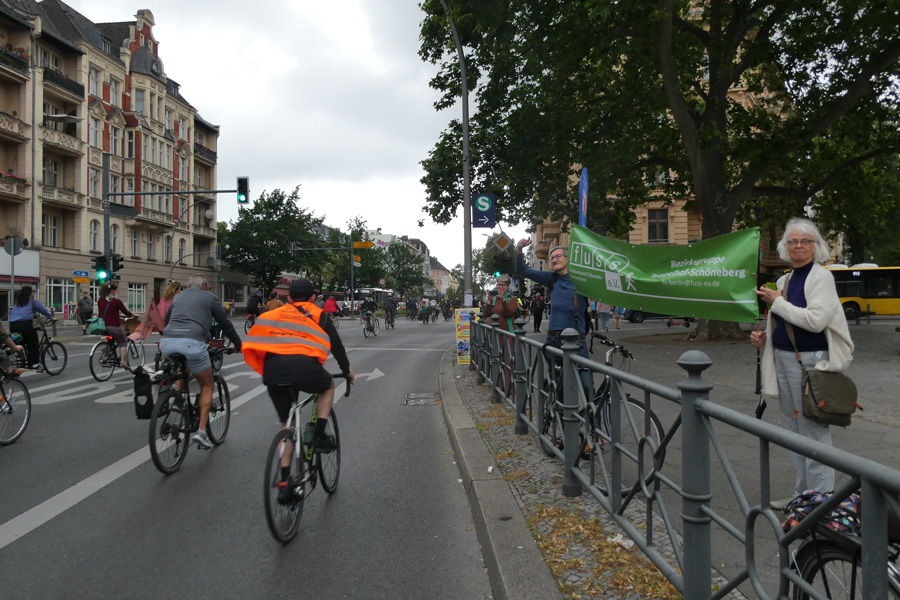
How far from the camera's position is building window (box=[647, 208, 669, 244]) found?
150 feet

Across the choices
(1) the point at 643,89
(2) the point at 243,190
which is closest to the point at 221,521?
(1) the point at 643,89

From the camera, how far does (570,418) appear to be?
428 centimetres

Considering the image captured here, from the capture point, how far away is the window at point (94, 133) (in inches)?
1516

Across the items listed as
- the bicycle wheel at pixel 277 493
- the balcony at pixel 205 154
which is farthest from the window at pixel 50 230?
the bicycle wheel at pixel 277 493

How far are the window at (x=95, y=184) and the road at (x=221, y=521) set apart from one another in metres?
35.9

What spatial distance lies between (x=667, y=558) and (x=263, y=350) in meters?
2.64

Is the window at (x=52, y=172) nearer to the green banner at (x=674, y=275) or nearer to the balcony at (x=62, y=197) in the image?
the balcony at (x=62, y=197)

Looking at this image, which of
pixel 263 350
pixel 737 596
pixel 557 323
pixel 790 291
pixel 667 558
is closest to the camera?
pixel 737 596

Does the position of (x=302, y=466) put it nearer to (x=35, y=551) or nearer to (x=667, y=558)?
(x=35, y=551)

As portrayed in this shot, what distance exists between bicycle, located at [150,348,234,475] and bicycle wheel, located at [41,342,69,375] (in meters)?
7.93

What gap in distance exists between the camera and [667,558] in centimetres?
309

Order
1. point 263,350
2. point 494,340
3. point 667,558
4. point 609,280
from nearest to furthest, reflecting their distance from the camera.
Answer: point 667,558 → point 263,350 → point 609,280 → point 494,340

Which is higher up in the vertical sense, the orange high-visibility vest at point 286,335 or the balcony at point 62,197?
the balcony at point 62,197

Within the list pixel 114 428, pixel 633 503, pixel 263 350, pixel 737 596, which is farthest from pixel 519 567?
pixel 114 428
